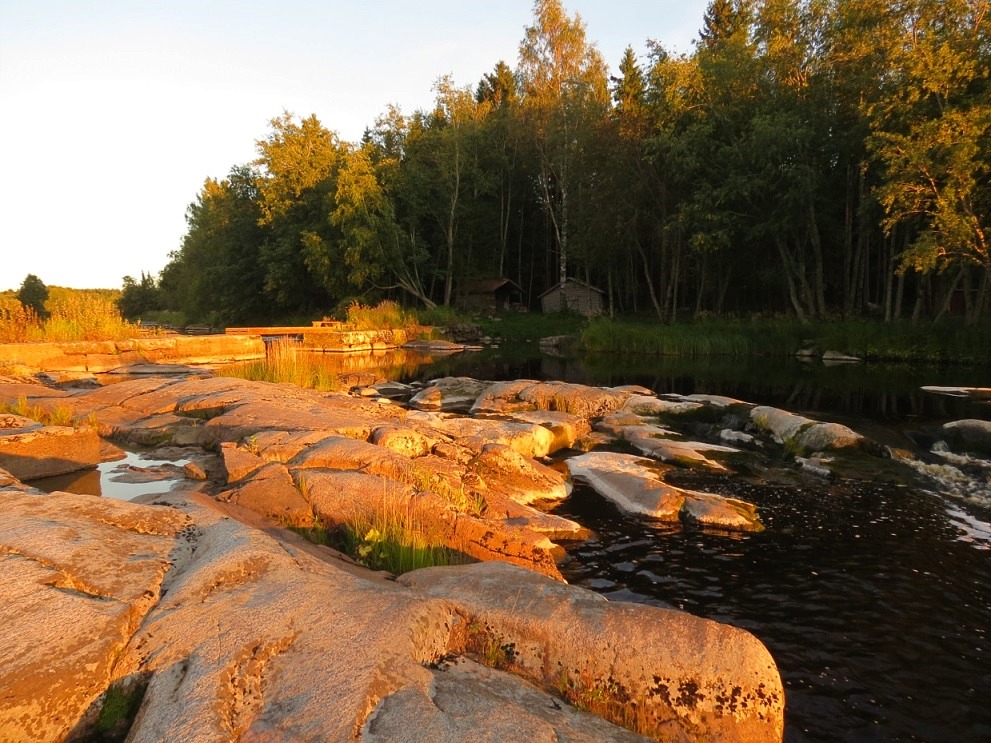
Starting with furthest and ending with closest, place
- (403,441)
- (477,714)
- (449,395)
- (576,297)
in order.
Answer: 1. (576,297)
2. (449,395)
3. (403,441)
4. (477,714)

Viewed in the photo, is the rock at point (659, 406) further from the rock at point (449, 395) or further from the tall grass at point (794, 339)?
the tall grass at point (794, 339)

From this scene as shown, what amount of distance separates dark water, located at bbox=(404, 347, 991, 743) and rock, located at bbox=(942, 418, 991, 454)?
1171mm

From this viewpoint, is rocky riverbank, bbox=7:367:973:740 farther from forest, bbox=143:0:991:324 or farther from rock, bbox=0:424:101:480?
forest, bbox=143:0:991:324

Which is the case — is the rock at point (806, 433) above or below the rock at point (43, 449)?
below

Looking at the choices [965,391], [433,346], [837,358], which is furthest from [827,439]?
[433,346]

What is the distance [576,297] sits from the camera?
4334 centimetres

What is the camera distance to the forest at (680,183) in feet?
69.3

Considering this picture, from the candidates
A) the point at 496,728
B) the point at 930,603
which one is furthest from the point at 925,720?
the point at 496,728

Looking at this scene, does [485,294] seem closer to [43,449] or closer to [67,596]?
[43,449]

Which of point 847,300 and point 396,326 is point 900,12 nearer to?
point 847,300

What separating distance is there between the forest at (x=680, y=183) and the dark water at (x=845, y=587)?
17.4 metres

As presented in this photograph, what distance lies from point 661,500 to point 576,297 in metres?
37.4

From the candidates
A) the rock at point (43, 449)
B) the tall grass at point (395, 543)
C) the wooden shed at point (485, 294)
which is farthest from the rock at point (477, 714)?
the wooden shed at point (485, 294)

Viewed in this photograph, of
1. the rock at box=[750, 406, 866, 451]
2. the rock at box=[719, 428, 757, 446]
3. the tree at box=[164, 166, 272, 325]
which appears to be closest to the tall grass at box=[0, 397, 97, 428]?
the rock at box=[719, 428, 757, 446]
